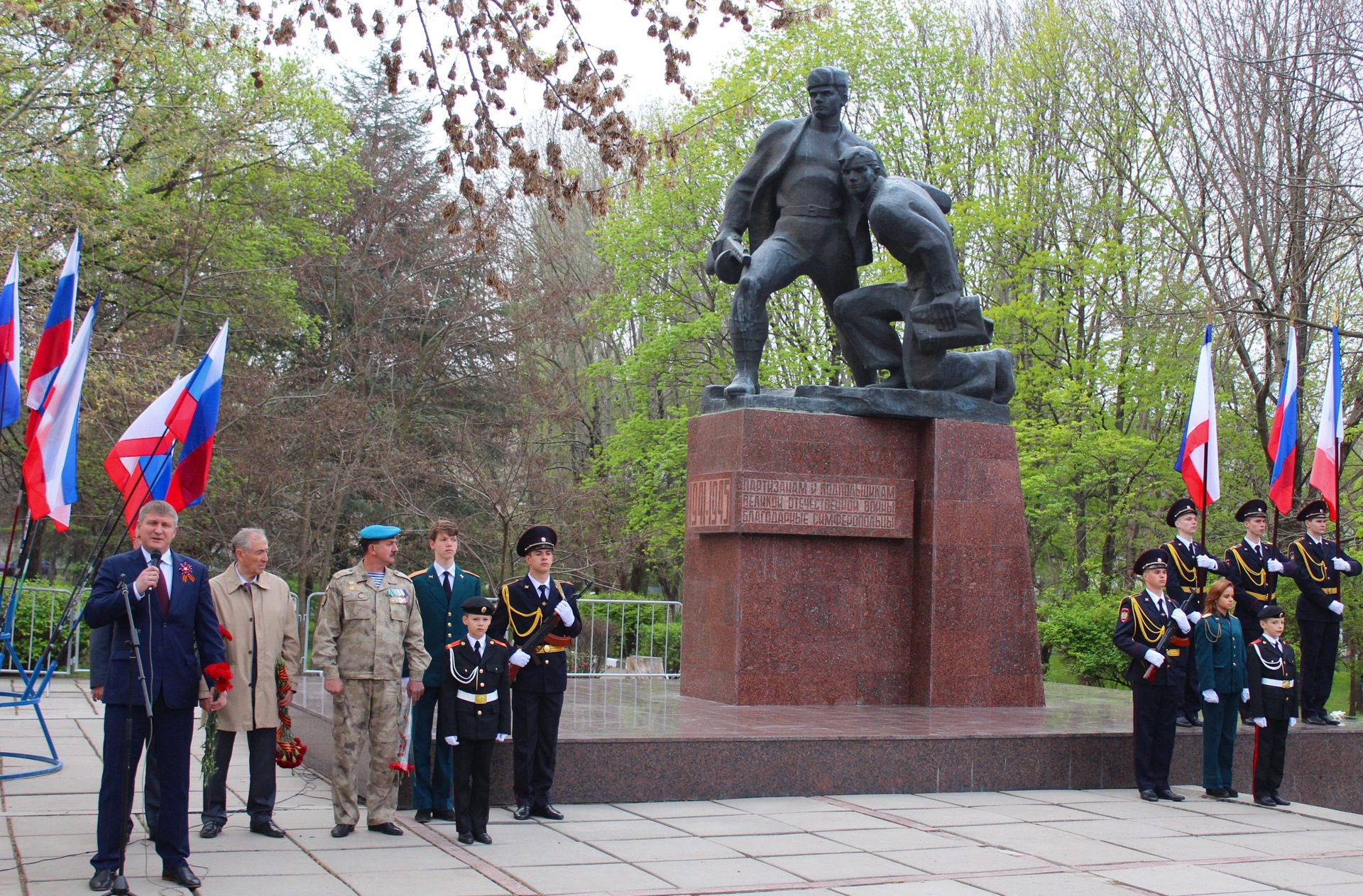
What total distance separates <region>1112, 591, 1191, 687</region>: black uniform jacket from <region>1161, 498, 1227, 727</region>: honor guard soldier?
119 centimetres

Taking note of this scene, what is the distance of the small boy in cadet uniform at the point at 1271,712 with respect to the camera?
8430 mm

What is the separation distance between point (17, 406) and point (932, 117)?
20.0 metres

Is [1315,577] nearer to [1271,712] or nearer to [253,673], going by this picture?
[1271,712]

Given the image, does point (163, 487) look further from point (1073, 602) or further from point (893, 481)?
point (1073, 602)

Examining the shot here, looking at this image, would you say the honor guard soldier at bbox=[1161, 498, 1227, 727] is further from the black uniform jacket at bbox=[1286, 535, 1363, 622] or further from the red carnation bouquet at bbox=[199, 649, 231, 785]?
the red carnation bouquet at bbox=[199, 649, 231, 785]

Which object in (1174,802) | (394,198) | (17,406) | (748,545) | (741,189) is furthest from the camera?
(394,198)

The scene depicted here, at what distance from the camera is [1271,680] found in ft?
27.9

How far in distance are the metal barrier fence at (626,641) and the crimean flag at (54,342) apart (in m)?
6.94

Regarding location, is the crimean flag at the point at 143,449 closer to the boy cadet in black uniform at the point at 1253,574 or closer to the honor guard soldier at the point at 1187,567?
the honor guard soldier at the point at 1187,567

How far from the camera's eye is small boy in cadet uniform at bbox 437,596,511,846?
20.8 feet

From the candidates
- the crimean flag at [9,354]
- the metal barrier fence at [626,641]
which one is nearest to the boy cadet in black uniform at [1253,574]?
the metal barrier fence at [626,641]

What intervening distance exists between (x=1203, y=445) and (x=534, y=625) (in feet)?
19.3

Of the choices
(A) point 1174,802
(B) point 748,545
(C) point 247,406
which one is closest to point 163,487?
(B) point 748,545

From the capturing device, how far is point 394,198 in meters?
26.2
